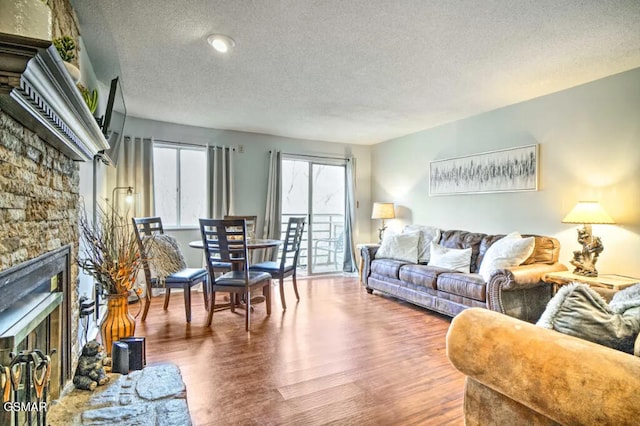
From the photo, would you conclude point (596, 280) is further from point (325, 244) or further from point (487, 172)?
point (325, 244)

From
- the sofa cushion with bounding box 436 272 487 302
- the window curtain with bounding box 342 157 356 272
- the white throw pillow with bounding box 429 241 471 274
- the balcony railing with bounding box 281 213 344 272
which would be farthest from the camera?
the window curtain with bounding box 342 157 356 272

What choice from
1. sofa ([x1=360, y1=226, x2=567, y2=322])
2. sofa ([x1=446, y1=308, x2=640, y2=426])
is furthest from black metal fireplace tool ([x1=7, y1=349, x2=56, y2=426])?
sofa ([x1=360, y1=226, x2=567, y2=322])

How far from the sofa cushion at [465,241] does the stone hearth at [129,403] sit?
3.24 metres

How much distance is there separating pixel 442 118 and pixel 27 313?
458 centimetres

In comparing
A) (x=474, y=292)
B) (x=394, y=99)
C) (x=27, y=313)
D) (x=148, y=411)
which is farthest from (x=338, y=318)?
(x=27, y=313)

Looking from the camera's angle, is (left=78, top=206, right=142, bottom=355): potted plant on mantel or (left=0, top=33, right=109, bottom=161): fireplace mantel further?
(left=78, top=206, right=142, bottom=355): potted plant on mantel

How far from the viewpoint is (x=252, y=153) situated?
5.48 m

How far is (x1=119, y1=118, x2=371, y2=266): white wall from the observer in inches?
193

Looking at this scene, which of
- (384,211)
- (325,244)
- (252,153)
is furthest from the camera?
(325,244)

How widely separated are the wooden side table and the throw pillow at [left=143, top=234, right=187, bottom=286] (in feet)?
12.0

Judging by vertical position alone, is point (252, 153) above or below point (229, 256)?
above

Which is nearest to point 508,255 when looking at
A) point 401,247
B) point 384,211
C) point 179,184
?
point 401,247

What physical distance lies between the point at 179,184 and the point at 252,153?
1.18 metres

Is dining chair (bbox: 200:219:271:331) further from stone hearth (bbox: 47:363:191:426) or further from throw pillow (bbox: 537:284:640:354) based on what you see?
throw pillow (bbox: 537:284:640:354)
